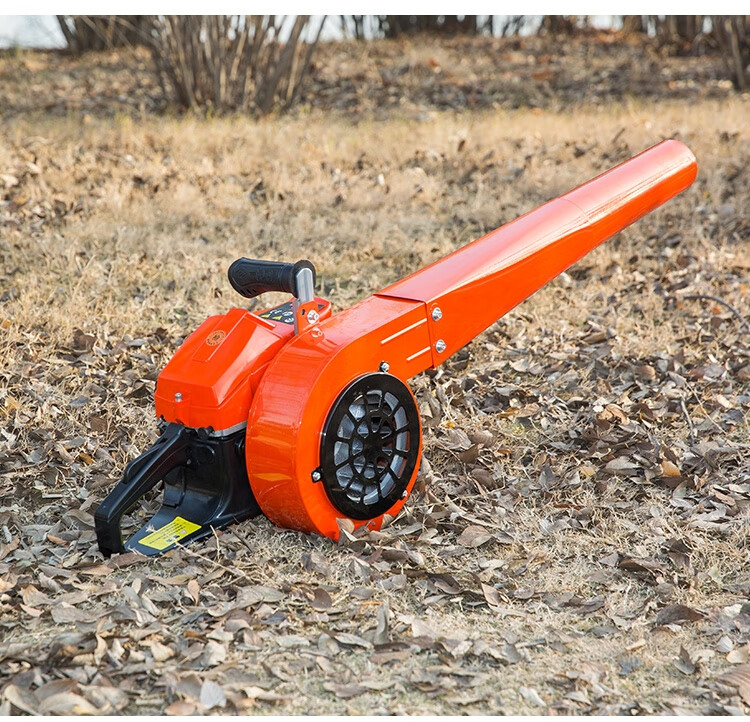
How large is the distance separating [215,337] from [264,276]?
26 centimetres

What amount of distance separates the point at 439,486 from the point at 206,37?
271 inches

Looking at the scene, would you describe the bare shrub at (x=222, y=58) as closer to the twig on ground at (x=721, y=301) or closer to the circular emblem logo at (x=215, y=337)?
the twig on ground at (x=721, y=301)

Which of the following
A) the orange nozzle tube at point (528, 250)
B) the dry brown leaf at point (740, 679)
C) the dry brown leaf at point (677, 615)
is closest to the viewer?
the dry brown leaf at point (740, 679)

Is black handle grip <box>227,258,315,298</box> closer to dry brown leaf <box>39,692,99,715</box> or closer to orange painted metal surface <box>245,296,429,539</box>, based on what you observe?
orange painted metal surface <box>245,296,429,539</box>

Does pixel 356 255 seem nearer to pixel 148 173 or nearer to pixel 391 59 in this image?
pixel 148 173

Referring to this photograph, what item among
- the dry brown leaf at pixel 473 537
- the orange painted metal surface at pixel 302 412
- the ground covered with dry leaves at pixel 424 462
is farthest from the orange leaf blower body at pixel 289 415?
Answer: the dry brown leaf at pixel 473 537

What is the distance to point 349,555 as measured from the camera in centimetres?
311

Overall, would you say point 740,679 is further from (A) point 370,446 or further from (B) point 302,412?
(B) point 302,412

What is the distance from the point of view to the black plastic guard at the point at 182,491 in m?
2.96

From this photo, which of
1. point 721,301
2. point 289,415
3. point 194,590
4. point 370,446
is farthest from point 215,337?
point 721,301

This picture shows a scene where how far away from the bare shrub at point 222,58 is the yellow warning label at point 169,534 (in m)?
7.04

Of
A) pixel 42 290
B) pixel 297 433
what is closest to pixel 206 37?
pixel 42 290

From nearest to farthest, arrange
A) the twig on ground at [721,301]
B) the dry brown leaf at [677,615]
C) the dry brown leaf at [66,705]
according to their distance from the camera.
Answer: the dry brown leaf at [66,705], the dry brown leaf at [677,615], the twig on ground at [721,301]

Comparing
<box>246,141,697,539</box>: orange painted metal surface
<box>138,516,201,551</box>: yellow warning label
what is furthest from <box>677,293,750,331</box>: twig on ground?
<box>138,516,201,551</box>: yellow warning label
